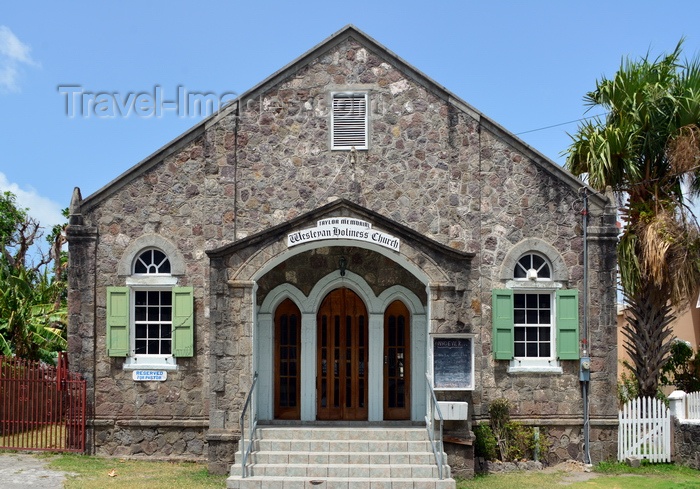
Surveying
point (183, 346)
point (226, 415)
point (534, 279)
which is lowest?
point (226, 415)

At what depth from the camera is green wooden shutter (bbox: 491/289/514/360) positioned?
15461mm

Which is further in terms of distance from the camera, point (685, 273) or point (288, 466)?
point (685, 273)

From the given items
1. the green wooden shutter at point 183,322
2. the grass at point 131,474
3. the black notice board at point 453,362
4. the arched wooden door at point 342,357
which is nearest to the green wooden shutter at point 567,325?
the black notice board at point 453,362

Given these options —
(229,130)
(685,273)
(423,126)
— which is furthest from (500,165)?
(229,130)

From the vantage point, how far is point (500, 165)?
52.2 feet

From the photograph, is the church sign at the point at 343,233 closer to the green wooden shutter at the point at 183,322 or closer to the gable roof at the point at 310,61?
the green wooden shutter at the point at 183,322

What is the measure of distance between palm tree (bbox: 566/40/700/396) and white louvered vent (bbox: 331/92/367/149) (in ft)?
16.8

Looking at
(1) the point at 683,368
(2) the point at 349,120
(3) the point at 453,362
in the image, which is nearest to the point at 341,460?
(3) the point at 453,362

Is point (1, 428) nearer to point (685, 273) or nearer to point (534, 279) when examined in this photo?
point (534, 279)

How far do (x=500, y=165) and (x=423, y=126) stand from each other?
5.73 feet

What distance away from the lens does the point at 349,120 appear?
15930 millimetres

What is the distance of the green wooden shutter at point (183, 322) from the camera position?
608 inches

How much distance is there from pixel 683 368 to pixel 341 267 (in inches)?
375

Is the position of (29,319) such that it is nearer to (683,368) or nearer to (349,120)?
(349,120)
